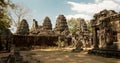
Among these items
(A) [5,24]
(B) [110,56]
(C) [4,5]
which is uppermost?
(C) [4,5]

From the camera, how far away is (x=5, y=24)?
56.3 ft

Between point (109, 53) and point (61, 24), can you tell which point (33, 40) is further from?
point (109, 53)

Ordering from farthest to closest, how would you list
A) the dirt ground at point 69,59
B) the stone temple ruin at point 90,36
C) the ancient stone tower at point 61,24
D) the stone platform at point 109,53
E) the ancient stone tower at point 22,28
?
1. the ancient stone tower at point 61,24
2. the ancient stone tower at point 22,28
3. the stone temple ruin at point 90,36
4. the stone platform at point 109,53
5. the dirt ground at point 69,59

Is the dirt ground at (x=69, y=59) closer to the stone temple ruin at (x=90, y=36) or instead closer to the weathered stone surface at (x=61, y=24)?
the stone temple ruin at (x=90, y=36)

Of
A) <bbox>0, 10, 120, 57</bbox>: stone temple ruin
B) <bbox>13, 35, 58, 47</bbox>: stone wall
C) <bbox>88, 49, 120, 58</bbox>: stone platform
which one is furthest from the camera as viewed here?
<bbox>13, 35, 58, 47</bbox>: stone wall

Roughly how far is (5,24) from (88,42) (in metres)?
23.9

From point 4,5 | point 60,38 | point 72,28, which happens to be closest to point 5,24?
point 4,5

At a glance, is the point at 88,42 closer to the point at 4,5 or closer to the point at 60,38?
the point at 60,38

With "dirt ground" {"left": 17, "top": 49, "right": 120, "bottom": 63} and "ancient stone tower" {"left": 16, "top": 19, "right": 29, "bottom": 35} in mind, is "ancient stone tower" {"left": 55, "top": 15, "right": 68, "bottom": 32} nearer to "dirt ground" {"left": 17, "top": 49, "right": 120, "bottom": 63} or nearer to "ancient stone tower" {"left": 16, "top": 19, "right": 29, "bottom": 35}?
"ancient stone tower" {"left": 16, "top": 19, "right": 29, "bottom": 35}

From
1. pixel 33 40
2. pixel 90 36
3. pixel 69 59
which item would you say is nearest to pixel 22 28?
pixel 33 40

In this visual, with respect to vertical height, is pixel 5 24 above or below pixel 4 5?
below

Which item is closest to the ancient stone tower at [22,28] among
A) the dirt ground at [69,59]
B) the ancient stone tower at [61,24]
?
the ancient stone tower at [61,24]

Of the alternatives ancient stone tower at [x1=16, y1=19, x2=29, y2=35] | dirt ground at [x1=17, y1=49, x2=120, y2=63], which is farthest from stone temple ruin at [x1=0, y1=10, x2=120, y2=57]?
dirt ground at [x1=17, y1=49, x2=120, y2=63]

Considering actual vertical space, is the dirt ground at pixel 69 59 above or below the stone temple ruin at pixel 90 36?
below
